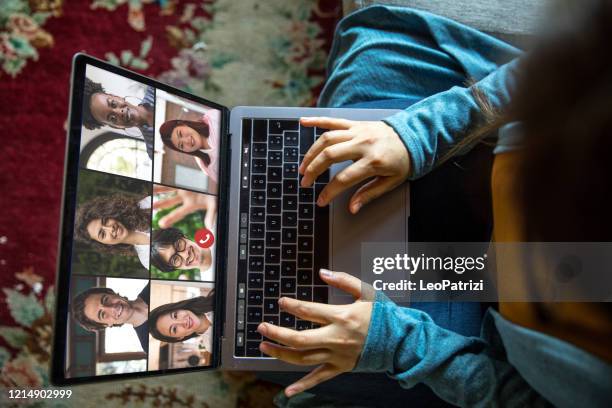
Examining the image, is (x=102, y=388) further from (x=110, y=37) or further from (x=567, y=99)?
(x=567, y=99)

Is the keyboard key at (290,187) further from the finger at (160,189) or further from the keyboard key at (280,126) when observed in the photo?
the finger at (160,189)

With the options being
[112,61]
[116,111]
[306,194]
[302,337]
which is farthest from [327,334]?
[112,61]

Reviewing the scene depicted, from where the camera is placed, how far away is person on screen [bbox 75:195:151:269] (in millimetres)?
711

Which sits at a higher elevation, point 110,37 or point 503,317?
point 110,37

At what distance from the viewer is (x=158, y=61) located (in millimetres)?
1309

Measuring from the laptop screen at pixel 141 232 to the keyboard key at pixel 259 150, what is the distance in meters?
0.06

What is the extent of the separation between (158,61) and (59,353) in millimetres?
874

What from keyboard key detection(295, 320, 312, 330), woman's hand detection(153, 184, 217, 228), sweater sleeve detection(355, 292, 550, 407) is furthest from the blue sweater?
woman's hand detection(153, 184, 217, 228)

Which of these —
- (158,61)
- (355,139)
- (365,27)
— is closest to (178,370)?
(355,139)

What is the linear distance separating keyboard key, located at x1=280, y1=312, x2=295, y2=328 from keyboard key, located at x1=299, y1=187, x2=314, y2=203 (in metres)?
0.20

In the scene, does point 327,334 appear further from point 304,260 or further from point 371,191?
point 371,191

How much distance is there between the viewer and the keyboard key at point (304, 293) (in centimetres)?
86

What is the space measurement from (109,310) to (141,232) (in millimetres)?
128

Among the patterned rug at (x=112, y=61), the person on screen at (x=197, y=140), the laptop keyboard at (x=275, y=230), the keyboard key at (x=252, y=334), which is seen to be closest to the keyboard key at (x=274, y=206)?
the laptop keyboard at (x=275, y=230)
